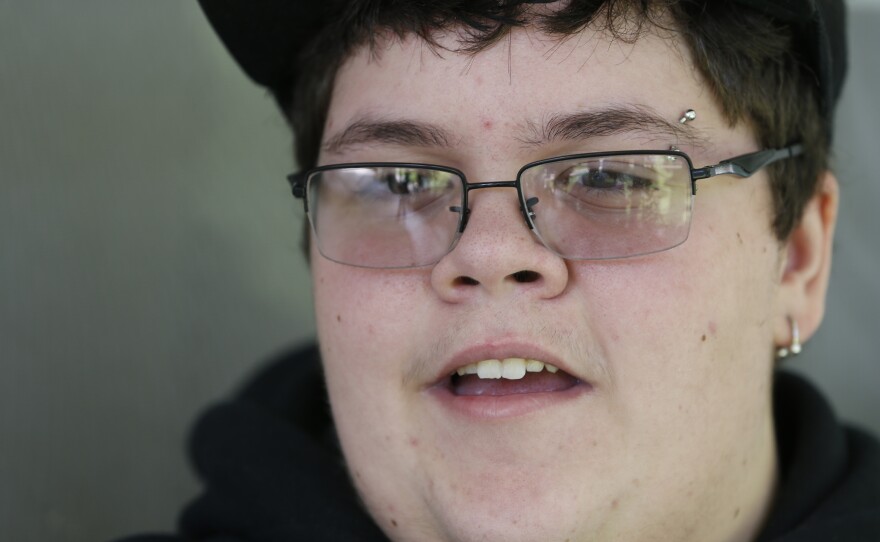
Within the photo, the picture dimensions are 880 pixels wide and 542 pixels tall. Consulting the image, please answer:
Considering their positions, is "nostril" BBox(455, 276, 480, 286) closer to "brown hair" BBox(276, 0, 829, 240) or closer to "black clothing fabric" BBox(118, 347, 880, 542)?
"brown hair" BBox(276, 0, 829, 240)

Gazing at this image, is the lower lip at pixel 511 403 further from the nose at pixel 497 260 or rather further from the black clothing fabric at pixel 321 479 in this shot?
the black clothing fabric at pixel 321 479

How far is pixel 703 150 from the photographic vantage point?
154 cm

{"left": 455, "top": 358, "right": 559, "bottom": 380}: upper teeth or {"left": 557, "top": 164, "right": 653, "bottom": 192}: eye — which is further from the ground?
{"left": 557, "top": 164, "right": 653, "bottom": 192}: eye

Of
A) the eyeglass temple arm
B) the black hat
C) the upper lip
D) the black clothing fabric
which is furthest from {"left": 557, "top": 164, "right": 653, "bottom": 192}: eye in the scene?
the black clothing fabric

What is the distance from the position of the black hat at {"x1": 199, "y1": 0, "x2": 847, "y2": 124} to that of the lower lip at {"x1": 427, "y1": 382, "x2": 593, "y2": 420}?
2.27 ft

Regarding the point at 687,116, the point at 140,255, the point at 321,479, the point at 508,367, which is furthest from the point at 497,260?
the point at 140,255

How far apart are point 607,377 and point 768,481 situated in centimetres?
53

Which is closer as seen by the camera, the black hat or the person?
the person

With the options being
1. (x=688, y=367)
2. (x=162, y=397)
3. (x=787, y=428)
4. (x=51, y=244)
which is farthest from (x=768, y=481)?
(x=51, y=244)

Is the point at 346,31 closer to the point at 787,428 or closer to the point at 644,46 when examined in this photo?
the point at 644,46

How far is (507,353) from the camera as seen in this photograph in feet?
4.69

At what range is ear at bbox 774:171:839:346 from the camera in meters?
1.74

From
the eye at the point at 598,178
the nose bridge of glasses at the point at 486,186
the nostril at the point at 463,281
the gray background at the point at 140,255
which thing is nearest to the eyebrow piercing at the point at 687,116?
the eye at the point at 598,178

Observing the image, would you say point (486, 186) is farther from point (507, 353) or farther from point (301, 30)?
point (301, 30)
